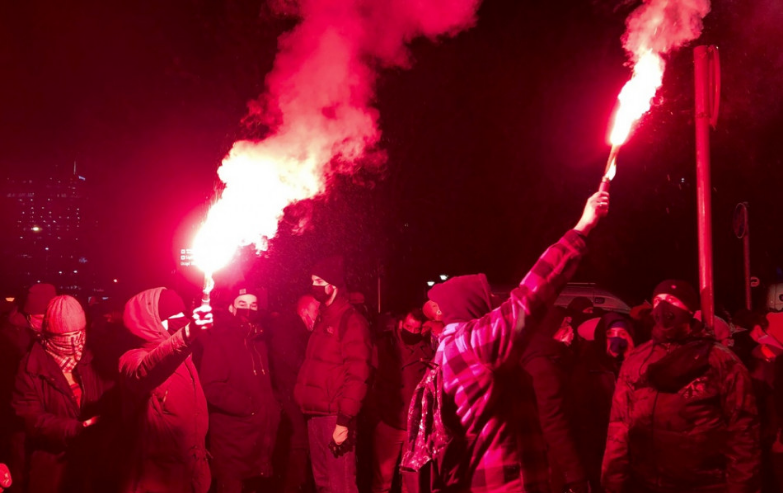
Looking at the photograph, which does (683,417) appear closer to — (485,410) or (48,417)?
(485,410)

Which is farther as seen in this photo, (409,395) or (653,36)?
(409,395)

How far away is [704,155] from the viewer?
17.9ft

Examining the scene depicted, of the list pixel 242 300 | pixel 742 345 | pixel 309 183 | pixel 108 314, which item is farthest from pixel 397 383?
pixel 108 314

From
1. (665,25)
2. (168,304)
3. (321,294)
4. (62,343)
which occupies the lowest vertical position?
(62,343)

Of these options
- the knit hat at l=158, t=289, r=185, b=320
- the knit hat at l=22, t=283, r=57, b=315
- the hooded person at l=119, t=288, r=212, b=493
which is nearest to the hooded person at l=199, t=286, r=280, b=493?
the hooded person at l=119, t=288, r=212, b=493

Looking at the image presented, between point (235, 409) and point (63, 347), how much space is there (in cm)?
152

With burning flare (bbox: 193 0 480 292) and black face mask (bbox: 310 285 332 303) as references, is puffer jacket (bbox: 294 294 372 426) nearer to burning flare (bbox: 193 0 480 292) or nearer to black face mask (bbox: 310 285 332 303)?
black face mask (bbox: 310 285 332 303)

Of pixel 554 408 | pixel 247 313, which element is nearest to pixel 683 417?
pixel 554 408

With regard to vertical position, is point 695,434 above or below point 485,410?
below

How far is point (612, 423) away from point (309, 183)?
4413mm

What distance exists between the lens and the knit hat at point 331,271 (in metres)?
6.47

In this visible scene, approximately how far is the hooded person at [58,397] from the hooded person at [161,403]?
1037 millimetres

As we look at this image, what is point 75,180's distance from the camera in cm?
6275

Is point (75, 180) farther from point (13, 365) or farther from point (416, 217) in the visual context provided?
point (13, 365)
